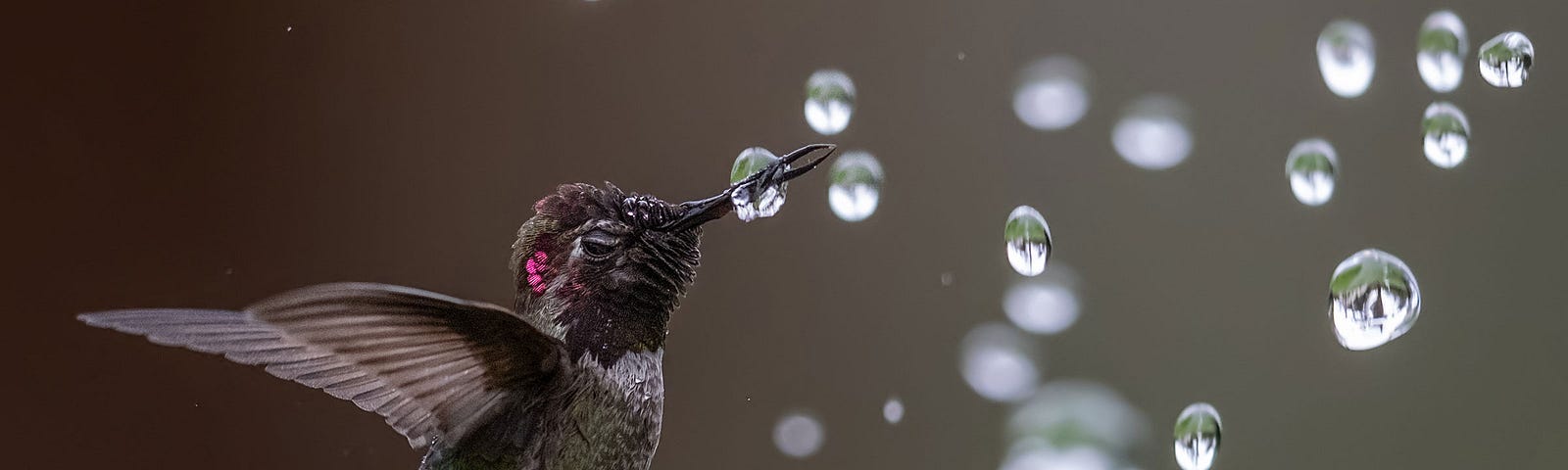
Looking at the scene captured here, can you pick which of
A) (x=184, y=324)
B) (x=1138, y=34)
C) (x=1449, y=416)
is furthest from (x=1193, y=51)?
(x=184, y=324)

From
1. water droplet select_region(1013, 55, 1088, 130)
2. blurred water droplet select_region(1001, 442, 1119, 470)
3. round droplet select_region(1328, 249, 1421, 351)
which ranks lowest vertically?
blurred water droplet select_region(1001, 442, 1119, 470)

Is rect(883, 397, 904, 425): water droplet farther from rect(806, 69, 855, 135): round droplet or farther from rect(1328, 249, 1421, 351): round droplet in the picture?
rect(1328, 249, 1421, 351): round droplet

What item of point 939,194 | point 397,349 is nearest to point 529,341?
point 397,349

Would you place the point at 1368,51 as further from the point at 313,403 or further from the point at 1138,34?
the point at 313,403

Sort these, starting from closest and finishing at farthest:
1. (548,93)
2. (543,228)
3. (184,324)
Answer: (184,324), (543,228), (548,93)

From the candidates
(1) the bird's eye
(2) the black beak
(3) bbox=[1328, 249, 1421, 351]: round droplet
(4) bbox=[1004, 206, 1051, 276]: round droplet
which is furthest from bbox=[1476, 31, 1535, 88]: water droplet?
(1) the bird's eye

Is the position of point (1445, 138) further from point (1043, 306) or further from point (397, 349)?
point (397, 349)
